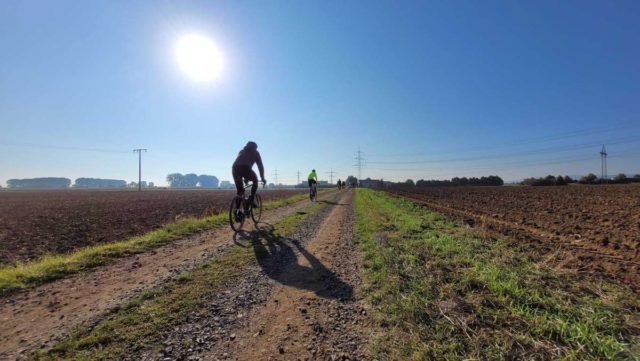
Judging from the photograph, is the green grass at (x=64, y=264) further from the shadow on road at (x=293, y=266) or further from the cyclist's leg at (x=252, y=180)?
the cyclist's leg at (x=252, y=180)

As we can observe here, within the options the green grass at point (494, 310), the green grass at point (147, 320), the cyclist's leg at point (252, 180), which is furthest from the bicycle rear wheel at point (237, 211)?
the green grass at point (494, 310)

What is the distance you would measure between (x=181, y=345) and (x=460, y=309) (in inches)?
124

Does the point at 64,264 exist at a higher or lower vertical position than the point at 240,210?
lower

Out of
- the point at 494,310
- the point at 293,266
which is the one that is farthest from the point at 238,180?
the point at 494,310

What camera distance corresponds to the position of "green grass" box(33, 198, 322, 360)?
2910mm

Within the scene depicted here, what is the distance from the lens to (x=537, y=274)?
4.81 meters

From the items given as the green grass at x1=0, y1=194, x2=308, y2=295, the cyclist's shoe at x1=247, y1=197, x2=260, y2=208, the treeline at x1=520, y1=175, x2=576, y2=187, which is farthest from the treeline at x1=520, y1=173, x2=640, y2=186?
the green grass at x1=0, y1=194, x2=308, y2=295

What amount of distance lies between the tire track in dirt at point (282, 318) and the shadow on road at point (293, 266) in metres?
0.02

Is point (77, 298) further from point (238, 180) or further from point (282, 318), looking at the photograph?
point (238, 180)

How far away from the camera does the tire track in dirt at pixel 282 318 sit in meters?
2.96

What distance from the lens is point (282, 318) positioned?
373 cm

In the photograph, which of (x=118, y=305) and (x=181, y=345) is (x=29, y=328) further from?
(x=181, y=345)

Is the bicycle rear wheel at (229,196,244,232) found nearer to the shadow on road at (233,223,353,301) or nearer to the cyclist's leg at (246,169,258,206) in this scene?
the cyclist's leg at (246,169,258,206)

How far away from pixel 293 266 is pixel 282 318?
7.59 ft
